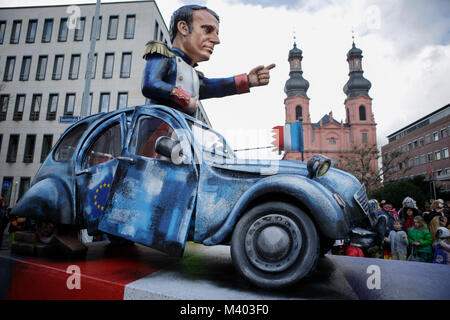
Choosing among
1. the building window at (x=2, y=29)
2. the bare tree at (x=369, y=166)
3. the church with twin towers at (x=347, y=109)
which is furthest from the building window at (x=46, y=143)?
the church with twin towers at (x=347, y=109)

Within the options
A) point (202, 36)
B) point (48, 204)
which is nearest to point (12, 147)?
point (48, 204)

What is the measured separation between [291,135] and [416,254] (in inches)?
176

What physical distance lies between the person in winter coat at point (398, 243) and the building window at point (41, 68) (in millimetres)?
26737

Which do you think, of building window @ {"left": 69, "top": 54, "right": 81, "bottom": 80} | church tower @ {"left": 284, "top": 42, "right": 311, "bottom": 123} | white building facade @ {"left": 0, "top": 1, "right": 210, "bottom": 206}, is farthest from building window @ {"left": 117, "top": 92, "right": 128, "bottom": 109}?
church tower @ {"left": 284, "top": 42, "right": 311, "bottom": 123}

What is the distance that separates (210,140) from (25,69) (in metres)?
27.9

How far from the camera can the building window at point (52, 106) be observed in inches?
899

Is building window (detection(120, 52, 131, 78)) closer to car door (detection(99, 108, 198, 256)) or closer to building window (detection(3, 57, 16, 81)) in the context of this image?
building window (detection(3, 57, 16, 81))

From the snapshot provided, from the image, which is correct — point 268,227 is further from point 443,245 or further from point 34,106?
point 34,106

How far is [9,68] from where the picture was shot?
24078 millimetres

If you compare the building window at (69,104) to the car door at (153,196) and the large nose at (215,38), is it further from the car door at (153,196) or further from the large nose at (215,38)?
the car door at (153,196)

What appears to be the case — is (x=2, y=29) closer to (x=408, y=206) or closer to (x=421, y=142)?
(x=408, y=206)

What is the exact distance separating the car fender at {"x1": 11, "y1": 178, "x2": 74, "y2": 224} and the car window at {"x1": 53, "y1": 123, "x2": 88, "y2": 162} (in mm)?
413

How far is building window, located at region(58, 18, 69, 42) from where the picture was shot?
23500 mm

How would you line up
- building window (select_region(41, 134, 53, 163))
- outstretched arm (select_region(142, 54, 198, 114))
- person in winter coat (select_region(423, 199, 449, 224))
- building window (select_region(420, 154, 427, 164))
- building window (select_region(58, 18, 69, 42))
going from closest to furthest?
outstretched arm (select_region(142, 54, 198, 114)), person in winter coat (select_region(423, 199, 449, 224)), building window (select_region(41, 134, 53, 163)), building window (select_region(58, 18, 69, 42)), building window (select_region(420, 154, 427, 164))
